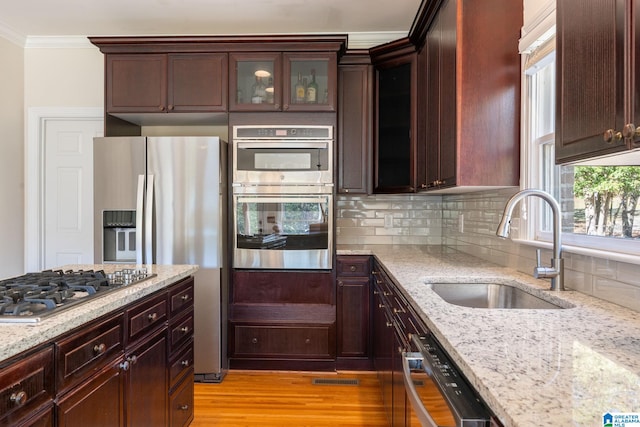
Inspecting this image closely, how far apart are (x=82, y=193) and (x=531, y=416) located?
12.4ft

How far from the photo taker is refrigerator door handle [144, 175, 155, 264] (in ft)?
8.89

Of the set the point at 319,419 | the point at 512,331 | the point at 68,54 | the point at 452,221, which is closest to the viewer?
the point at 512,331

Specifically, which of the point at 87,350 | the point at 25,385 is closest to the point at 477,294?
the point at 87,350

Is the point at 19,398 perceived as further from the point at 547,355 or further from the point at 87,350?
the point at 547,355

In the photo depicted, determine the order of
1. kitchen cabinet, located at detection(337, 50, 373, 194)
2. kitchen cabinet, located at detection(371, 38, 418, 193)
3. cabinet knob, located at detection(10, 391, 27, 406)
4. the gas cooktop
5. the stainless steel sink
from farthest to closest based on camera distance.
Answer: kitchen cabinet, located at detection(337, 50, 373, 194) → kitchen cabinet, located at detection(371, 38, 418, 193) → the stainless steel sink → the gas cooktop → cabinet knob, located at detection(10, 391, 27, 406)

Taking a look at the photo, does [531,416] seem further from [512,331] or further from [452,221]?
[452,221]

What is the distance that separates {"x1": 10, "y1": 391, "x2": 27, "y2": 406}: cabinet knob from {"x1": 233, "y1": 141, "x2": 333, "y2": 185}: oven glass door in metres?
2.02

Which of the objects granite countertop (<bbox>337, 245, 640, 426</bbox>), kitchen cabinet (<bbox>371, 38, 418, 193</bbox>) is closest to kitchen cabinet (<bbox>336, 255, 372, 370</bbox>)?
kitchen cabinet (<bbox>371, 38, 418, 193</bbox>)

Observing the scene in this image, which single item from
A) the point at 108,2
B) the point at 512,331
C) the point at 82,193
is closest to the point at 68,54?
the point at 108,2

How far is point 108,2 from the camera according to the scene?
2859 millimetres

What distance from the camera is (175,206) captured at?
2746 millimetres

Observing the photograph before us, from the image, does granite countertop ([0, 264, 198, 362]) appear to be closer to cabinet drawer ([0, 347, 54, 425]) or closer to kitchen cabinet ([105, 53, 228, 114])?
cabinet drawer ([0, 347, 54, 425])

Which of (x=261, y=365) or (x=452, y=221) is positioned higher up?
(x=452, y=221)

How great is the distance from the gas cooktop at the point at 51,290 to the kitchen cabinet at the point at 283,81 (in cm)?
156
